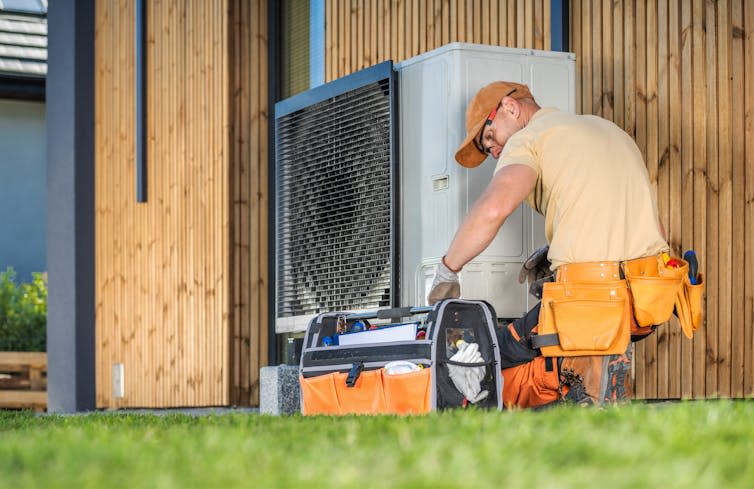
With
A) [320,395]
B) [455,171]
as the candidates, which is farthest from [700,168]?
[320,395]

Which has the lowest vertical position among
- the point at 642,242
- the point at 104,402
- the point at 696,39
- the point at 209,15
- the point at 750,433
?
the point at 104,402

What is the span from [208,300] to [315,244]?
6.68ft

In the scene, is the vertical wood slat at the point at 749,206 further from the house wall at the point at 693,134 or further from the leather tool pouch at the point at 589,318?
the leather tool pouch at the point at 589,318

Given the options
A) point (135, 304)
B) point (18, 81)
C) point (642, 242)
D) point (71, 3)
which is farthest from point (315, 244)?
point (18, 81)

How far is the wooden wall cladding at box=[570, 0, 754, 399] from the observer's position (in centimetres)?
542

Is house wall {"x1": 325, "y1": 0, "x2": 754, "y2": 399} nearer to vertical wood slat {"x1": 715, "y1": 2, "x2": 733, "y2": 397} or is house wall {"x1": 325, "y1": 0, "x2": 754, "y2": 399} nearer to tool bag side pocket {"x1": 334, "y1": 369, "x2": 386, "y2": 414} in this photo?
vertical wood slat {"x1": 715, "y1": 2, "x2": 733, "y2": 397}

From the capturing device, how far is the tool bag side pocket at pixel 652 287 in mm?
4297

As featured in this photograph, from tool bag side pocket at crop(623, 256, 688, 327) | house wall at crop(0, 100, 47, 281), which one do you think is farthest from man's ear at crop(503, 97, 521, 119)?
house wall at crop(0, 100, 47, 281)

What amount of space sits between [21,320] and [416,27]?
10.3m

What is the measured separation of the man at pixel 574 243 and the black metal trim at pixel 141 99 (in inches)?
179

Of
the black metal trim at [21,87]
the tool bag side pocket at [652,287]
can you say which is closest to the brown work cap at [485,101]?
the tool bag side pocket at [652,287]

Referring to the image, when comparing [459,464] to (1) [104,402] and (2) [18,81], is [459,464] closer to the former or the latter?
(1) [104,402]

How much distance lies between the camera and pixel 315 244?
6.38 metres

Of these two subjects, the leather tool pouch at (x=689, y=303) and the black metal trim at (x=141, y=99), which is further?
the black metal trim at (x=141, y=99)
